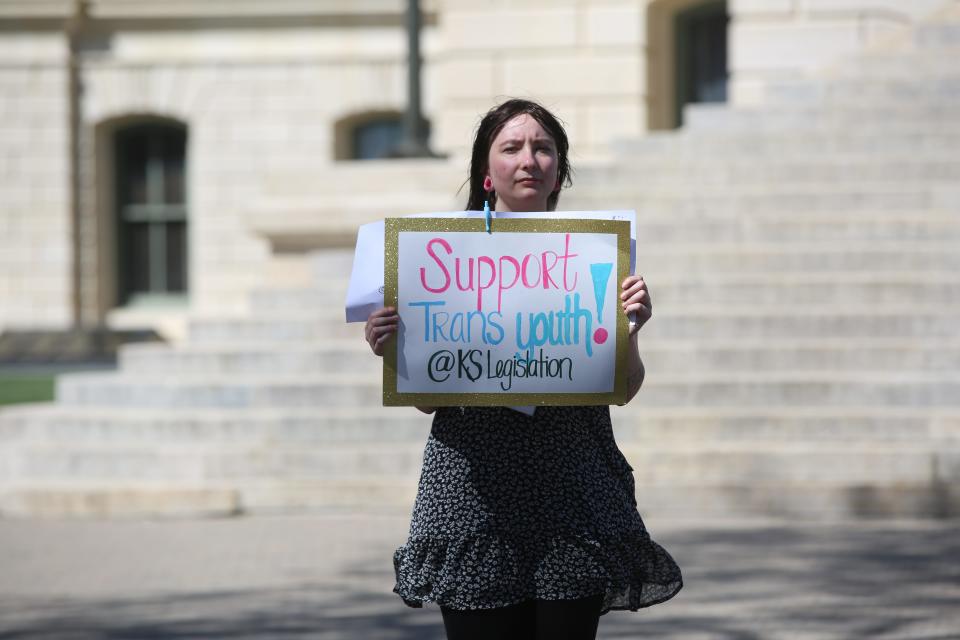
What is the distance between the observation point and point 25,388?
16.5m

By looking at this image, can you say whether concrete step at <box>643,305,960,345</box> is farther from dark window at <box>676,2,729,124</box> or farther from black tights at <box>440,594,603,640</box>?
dark window at <box>676,2,729,124</box>

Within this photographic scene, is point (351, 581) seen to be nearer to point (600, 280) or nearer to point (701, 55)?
point (600, 280)

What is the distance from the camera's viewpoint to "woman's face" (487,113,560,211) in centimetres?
378

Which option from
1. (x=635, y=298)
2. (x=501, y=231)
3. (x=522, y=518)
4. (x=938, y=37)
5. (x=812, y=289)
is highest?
(x=938, y=37)

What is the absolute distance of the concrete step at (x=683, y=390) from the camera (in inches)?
375

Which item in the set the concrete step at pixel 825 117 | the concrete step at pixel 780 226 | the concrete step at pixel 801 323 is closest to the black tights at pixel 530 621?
the concrete step at pixel 801 323

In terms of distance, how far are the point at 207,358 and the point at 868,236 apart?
4678 mm

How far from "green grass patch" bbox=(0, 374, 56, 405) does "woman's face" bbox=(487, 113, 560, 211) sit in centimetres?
1190

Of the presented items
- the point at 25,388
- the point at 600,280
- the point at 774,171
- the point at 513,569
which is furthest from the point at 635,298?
the point at 25,388

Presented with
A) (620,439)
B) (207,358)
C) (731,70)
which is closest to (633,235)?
(620,439)

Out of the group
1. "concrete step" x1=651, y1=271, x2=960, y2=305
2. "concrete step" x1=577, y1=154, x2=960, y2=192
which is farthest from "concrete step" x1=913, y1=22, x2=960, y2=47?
"concrete step" x1=651, y1=271, x2=960, y2=305

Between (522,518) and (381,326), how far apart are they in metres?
0.56

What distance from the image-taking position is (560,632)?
355 cm

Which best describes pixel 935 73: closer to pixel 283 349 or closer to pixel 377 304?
pixel 283 349
